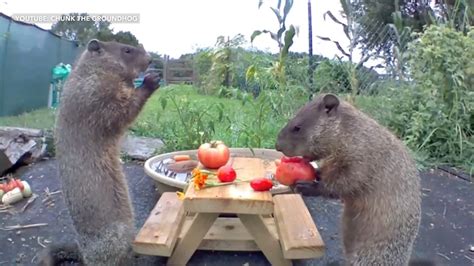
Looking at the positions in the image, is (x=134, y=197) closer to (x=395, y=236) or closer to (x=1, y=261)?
(x=1, y=261)

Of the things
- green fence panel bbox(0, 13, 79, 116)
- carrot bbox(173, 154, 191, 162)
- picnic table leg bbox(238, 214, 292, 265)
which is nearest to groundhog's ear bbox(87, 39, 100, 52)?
picnic table leg bbox(238, 214, 292, 265)

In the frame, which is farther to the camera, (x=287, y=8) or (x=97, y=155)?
(x=287, y=8)

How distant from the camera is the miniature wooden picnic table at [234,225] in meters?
2.55

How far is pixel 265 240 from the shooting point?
9.78 ft

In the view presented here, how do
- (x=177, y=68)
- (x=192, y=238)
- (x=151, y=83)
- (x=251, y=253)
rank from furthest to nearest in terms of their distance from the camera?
(x=177, y=68) < (x=251, y=253) < (x=192, y=238) < (x=151, y=83)

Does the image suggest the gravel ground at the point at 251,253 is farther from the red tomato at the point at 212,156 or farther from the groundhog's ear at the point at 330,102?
the groundhog's ear at the point at 330,102

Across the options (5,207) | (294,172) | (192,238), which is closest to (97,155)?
(192,238)

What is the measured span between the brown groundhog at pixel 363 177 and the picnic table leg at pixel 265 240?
583 mm

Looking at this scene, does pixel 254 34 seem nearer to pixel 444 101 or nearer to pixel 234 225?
pixel 444 101

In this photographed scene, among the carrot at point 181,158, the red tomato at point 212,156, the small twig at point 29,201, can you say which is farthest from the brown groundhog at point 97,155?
the small twig at point 29,201

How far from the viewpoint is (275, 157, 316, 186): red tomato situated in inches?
94.9

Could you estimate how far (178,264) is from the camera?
3.06m

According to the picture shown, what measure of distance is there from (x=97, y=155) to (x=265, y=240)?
1.01 meters

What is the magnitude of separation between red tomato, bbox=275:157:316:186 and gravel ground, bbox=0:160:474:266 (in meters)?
0.96
